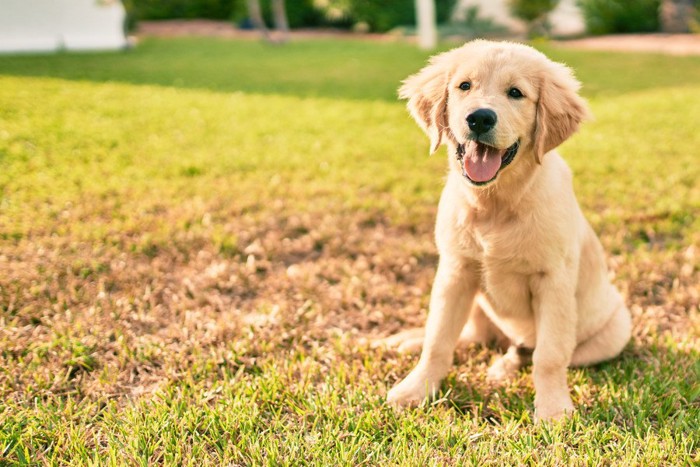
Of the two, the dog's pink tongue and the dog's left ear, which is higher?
the dog's left ear

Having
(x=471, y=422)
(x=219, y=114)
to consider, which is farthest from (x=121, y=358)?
(x=219, y=114)

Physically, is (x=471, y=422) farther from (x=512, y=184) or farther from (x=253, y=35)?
(x=253, y=35)

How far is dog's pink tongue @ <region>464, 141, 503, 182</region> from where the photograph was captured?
97.7 inches

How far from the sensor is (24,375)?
269cm

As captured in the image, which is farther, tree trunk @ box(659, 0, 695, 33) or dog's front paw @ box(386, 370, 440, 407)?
tree trunk @ box(659, 0, 695, 33)

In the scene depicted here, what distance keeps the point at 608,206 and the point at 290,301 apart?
2.80 meters

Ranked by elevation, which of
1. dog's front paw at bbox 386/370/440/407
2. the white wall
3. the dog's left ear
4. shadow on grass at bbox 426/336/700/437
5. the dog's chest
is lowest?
shadow on grass at bbox 426/336/700/437

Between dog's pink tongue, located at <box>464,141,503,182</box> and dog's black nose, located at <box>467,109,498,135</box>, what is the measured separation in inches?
4.0

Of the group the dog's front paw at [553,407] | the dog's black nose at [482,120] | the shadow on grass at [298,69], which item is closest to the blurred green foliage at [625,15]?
the shadow on grass at [298,69]

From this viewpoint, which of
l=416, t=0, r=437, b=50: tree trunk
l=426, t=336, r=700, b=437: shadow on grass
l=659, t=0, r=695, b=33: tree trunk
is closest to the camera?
l=426, t=336, r=700, b=437: shadow on grass

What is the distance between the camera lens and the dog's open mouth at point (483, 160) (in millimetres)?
2480

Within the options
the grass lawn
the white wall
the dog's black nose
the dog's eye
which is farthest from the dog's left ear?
the white wall

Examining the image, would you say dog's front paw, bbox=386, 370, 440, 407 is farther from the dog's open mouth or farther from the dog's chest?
the dog's open mouth

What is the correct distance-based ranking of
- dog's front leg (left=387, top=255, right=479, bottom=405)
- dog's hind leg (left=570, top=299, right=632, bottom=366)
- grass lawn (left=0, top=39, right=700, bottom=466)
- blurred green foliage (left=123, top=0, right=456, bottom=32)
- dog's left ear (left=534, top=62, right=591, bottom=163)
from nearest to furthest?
grass lawn (left=0, top=39, right=700, bottom=466), dog's left ear (left=534, top=62, right=591, bottom=163), dog's front leg (left=387, top=255, right=479, bottom=405), dog's hind leg (left=570, top=299, right=632, bottom=366), blurred green foliage (left=123, top=0, right=456, bottom=32)
